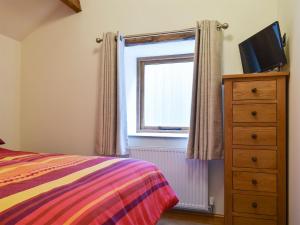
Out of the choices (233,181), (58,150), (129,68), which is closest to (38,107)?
(58,150)

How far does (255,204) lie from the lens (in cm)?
189

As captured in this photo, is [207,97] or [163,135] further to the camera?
[163,135]

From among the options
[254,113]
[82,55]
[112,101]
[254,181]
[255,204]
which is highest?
[82,55]

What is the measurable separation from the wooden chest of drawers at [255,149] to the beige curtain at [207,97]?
13.0 inches

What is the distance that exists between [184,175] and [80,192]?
1.63 meters

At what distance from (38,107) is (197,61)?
2.06 m

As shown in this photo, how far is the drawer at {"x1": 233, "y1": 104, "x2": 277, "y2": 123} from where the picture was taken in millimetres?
1859

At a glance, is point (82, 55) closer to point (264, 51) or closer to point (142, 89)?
point (142, 89)

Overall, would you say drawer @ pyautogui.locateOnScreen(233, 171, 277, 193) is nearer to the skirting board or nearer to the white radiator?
the white radiator

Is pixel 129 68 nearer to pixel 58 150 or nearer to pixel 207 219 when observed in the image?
pixel 58 150

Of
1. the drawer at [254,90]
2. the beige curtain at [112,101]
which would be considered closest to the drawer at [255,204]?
the drawer at [254,90]

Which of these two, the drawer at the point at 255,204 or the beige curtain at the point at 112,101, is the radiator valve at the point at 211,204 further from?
the beige curtain at the point at 112,101

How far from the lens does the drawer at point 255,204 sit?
6.08 ft

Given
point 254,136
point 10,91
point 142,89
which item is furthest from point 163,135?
point 10,91
